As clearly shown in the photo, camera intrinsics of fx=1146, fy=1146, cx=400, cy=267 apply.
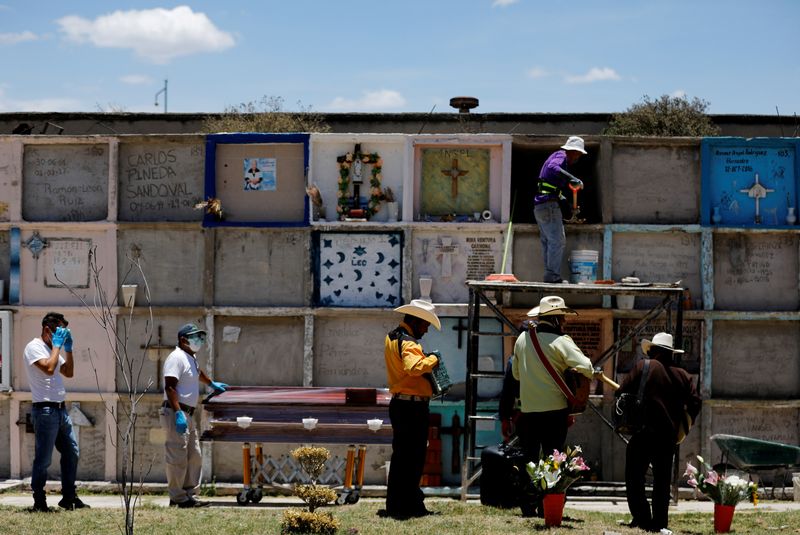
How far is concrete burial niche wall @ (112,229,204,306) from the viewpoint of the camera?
49.1ft

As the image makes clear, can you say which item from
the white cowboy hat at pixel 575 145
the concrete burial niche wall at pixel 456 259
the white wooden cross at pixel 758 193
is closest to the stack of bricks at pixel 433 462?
the concrete burial niche wall at pixel 456 259

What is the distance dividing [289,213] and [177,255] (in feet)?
5.12

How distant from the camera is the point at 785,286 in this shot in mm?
14562

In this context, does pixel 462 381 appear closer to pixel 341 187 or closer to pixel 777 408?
pixel 341 187

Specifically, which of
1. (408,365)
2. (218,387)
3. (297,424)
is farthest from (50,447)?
(408,365)

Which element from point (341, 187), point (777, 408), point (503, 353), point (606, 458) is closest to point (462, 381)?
point (503, 353)

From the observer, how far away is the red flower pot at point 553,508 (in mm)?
10016

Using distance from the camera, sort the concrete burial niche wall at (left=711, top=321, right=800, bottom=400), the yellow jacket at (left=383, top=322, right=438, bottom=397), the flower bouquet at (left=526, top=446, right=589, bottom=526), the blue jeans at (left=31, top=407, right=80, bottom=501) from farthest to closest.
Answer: the concrete burial niche wall at (left=711, top=321, right=800, bottom=400)
the blue jeans at (left=31, top=407, right=80, bottom=501)
the yellow jacket at (left=383, top=322, right=438, bottom=397)
the flower bouquet at (left=526, top=446, right=589, bottom=526)

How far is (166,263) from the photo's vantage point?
15.0m

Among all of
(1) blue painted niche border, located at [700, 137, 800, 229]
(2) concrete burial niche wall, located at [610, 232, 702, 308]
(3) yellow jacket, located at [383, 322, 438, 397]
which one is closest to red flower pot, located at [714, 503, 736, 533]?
(3) yellow jacket, located at [383, 322, 438, 397]

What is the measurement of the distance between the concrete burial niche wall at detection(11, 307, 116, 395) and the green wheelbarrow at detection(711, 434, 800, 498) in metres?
7.79

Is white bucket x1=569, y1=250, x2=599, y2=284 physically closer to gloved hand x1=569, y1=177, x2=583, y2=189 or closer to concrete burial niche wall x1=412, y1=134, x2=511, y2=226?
gloved hand x1=569, y1=177, x2=583, y2=189

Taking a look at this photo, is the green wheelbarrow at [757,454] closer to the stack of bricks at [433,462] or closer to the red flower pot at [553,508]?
the stack of bricks at [433,462]

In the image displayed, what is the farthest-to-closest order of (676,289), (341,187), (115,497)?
(341,187) < (115,497) < (676,289)
